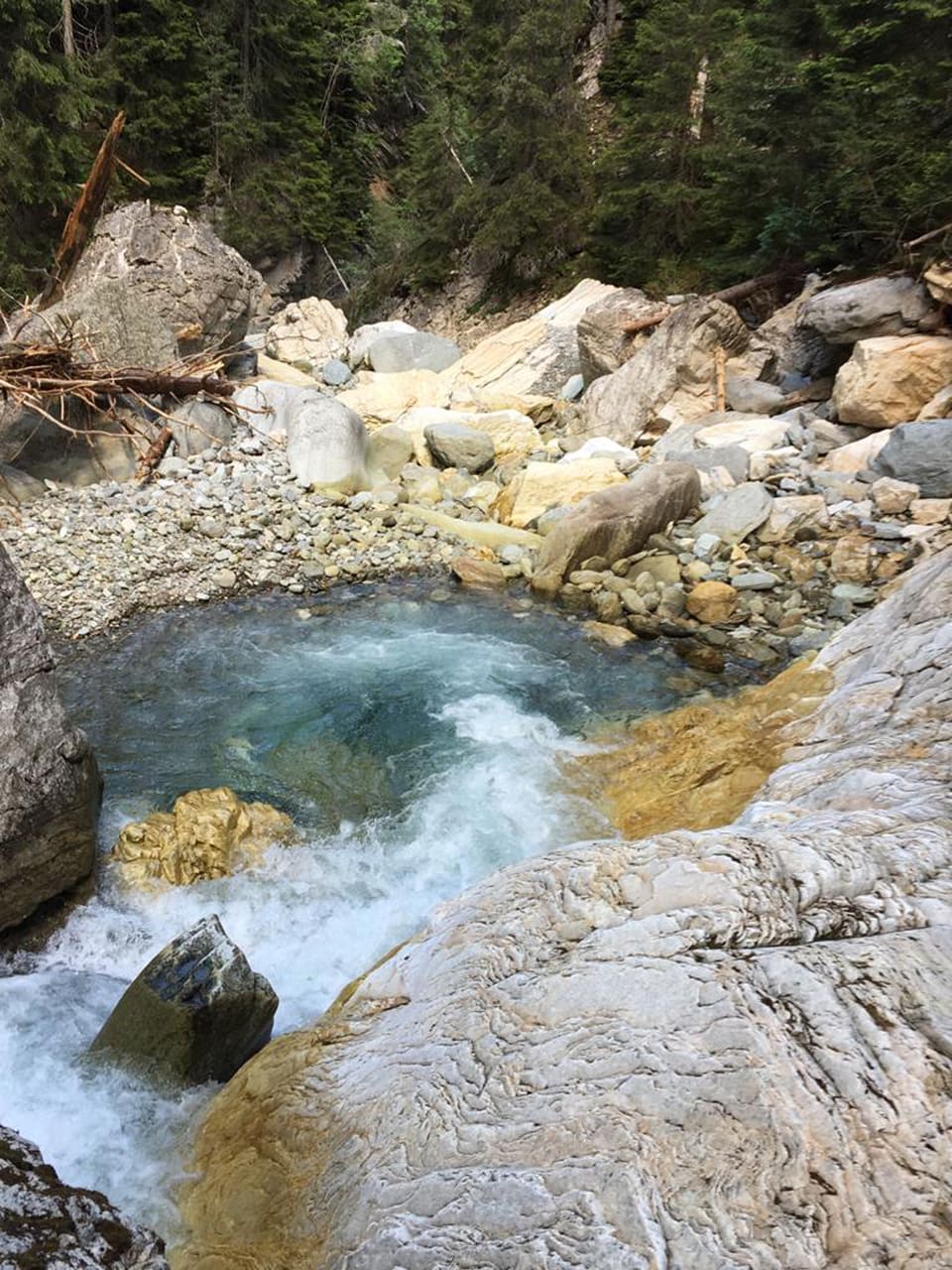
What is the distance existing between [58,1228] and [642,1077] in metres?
1.36

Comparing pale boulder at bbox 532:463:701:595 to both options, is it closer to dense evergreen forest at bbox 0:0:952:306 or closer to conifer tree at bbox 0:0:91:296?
dense evergreen forest at bbox 0:0:952:306

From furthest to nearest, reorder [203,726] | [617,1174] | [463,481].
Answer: [463,481], [203,726], [617,1174]

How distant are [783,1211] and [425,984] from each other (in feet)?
4.51

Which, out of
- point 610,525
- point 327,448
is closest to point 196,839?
point 610,525

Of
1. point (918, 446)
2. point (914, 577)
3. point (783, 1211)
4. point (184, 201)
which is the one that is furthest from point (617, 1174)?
point (184, 201)

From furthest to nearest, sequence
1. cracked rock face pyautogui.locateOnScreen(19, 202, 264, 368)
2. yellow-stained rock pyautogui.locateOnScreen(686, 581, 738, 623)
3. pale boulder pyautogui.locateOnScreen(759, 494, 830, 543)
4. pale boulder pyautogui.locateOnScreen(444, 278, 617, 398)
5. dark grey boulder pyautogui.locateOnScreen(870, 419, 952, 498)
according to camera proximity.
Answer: pale boulder pyautogui.locateOnScreen(444, 278, 617, 398) < cracked rock face pyautogui.locateOnScreen(19, 202, 264, 368) < pale boulder pyautogui.locateOnScreen(759, 494, 830, 543) < dark grey boulder pyautogui.locateOnScreen(870, 419, 952, 498) < yellow-stained rock pyautogui.locateOnScreen(686, 581, 738, 623)

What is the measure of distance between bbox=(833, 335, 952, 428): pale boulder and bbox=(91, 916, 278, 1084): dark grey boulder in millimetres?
9280

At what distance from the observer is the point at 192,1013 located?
316 centimetres

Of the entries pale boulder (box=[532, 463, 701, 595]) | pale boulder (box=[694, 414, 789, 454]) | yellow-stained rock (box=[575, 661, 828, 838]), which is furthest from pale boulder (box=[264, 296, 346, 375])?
yellow-stained rock (box=[575, 661, 828, 838])

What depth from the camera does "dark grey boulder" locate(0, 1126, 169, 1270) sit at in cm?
164

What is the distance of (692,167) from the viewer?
49.3ft

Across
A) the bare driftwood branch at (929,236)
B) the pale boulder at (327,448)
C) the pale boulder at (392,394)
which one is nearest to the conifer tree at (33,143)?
the pale boulder at (392,394)

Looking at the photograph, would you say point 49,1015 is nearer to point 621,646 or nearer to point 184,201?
point 621,646

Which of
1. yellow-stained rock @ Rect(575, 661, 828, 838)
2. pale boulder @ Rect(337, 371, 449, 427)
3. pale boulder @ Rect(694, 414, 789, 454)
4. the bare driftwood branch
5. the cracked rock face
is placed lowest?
yellow-stained rock @ Rect(575, 661, 828, 838)
